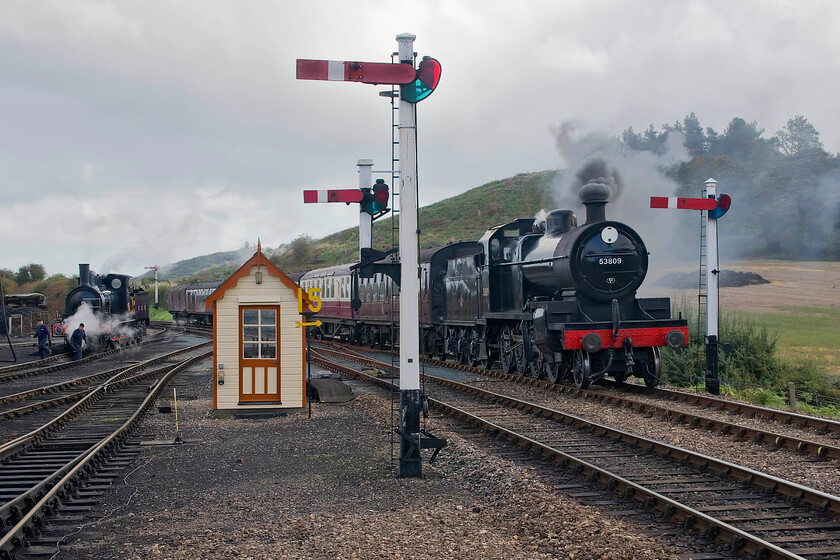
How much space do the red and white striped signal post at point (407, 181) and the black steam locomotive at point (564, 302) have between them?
2373 millimetres

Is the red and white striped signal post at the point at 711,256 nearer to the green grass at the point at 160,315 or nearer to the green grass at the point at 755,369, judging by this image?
the green grass at the point at 755,369

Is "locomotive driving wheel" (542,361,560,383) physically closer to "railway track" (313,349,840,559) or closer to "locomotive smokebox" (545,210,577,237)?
"locomotive smokebox" (545,210,577,237)

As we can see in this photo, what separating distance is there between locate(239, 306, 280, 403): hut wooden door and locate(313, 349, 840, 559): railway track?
3.60 m

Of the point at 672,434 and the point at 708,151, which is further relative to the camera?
the point at 708,151

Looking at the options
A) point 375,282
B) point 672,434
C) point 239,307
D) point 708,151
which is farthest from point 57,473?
point 708,151

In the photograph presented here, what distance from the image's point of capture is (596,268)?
1502 cm

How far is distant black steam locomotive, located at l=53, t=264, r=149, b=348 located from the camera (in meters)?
Answer: 30.7

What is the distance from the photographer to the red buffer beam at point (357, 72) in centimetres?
846

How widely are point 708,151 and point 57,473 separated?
203 feet

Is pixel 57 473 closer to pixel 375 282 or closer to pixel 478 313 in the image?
pixel 478 313

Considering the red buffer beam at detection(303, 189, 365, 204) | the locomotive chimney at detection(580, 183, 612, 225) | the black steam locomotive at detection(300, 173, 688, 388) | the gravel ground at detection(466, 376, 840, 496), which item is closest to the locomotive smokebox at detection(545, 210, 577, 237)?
the black steam locomotive at detection(300, 173, 688, 388)

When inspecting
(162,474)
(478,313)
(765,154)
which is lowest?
(162,474)

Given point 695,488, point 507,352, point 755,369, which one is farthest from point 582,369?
point 755,369

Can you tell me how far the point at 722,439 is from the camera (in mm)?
10250
